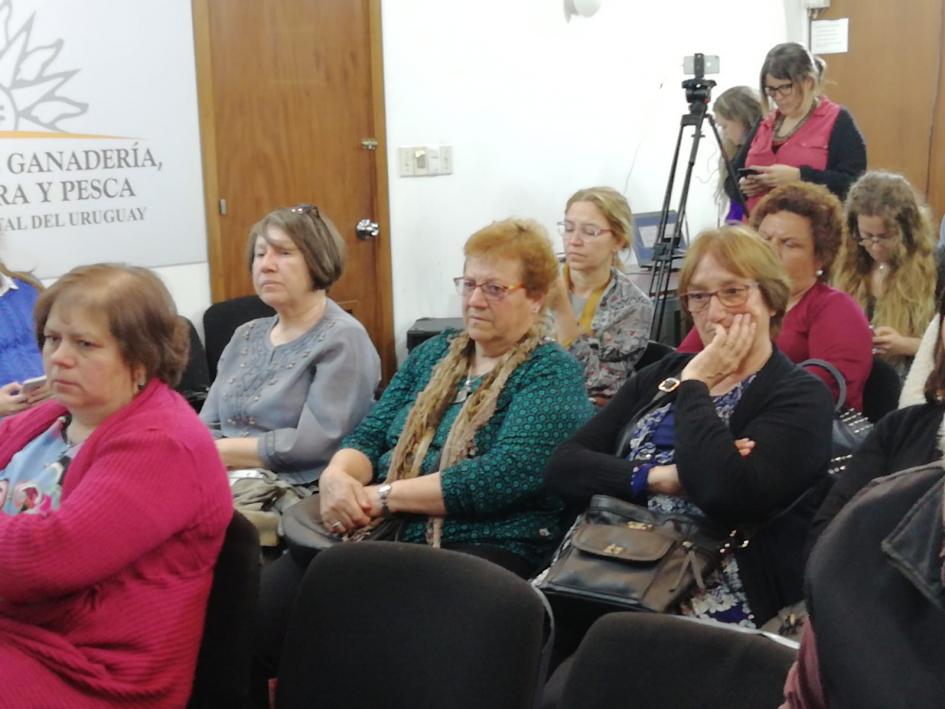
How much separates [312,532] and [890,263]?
1847 mm

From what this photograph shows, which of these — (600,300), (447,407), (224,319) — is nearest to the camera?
(447,407)

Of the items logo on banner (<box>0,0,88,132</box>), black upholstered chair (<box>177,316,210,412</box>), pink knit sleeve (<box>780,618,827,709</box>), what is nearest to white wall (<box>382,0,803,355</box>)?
black upholstered chair (<box>177,316,210,412</box>)

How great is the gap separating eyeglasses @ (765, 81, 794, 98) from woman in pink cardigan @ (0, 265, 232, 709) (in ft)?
10.9

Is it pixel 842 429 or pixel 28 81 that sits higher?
pixel 28 81

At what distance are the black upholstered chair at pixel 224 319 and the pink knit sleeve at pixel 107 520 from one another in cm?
215

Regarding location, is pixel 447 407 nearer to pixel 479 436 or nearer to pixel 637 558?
pixel 479 436

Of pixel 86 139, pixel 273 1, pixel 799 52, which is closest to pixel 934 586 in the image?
pixel 86 139

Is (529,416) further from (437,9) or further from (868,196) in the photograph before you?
(437,9)

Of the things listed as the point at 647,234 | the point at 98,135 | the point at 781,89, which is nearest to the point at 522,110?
the point at 647,234

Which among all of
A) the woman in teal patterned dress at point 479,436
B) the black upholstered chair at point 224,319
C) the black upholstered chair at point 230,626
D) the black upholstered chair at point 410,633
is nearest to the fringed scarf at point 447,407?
the woman in teal patterned dress at point 479,436

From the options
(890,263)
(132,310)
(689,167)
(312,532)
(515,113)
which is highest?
(515,113)

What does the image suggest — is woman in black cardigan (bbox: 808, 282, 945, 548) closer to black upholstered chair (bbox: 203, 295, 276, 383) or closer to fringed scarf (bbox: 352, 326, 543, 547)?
fringed scarf (bbox: 352, 326, 543, 547)

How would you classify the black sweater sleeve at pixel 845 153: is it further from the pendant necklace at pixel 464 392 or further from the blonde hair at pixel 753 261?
the pendant necklace at pixel 464 392

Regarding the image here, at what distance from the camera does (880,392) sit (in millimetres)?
2686
